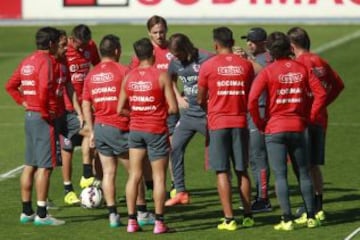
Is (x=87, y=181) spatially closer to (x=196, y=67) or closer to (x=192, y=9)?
(x=196, y=67)

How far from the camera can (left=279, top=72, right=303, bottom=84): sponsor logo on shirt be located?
16.5 metres

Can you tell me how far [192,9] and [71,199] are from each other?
88.3ft

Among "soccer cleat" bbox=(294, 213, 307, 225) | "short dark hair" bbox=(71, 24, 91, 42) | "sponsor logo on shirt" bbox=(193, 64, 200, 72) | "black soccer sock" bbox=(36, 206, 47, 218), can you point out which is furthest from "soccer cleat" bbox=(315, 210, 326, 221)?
"short dark hair" bbox=(71, 24, 91, 42)

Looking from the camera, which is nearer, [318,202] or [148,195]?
[318,202]

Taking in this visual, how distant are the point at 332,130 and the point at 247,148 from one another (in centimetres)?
906

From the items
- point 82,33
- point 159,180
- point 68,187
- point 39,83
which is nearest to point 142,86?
point 159,180

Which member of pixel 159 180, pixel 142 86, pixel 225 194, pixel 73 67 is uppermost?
pixel 142 86

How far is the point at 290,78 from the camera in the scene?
54.1 feet

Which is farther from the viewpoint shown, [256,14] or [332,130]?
[256,14]

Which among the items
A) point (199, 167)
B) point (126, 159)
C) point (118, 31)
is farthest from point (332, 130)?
point (118, 31)

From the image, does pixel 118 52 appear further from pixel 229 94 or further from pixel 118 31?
pixel 118 31

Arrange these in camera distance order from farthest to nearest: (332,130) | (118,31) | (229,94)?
1. (118,31)
2. (332,130)
3. (229,94)

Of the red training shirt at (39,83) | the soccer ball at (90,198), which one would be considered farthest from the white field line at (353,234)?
the red training shirt at (39,83)

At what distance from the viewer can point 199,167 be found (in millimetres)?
22266
